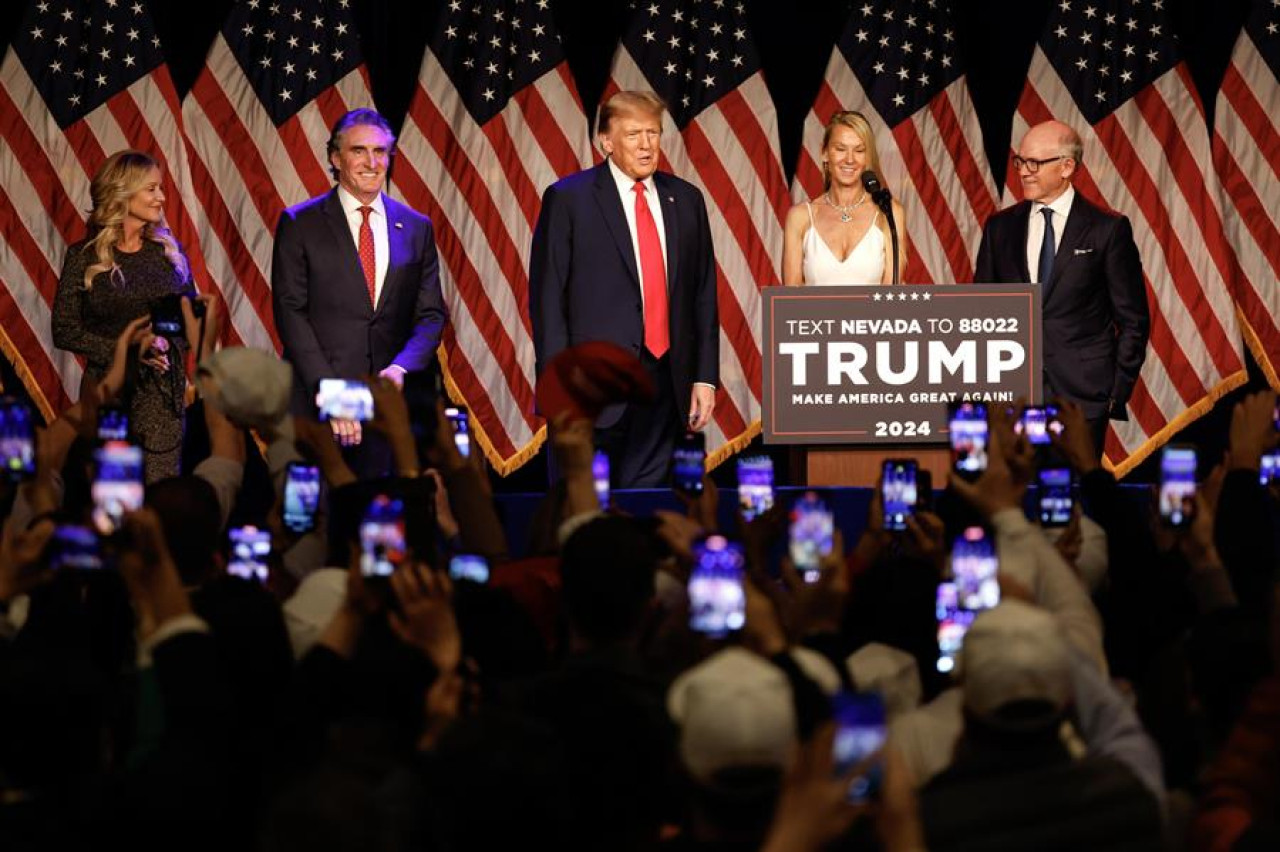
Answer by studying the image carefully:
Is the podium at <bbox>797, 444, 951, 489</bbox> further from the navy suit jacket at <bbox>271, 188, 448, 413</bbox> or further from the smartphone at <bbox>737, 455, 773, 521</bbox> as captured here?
the smartphone at <bbox>737, 455, 773, 521</bbox>

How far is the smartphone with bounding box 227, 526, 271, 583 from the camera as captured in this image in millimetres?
3299

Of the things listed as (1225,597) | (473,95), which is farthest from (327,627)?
(473,95)

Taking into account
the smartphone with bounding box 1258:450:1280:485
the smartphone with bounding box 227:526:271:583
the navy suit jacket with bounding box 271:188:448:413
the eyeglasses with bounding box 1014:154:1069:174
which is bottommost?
the smartphone with bounding box 227:526:271:583

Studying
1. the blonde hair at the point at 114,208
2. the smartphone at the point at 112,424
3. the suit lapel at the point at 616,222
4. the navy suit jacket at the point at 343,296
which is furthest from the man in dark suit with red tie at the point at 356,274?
the smartphone at the point at 112,424

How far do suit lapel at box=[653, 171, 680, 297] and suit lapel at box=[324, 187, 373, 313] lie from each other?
0.95 metres

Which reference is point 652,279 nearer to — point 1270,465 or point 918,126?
point 918,126

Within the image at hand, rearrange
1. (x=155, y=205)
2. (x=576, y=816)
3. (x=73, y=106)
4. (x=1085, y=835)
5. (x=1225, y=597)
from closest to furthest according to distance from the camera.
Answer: (x=576, y=816)
(x=1085, y=835)
(x=1225, y=597)
(x=155, y=205)
(x=73, y=106)

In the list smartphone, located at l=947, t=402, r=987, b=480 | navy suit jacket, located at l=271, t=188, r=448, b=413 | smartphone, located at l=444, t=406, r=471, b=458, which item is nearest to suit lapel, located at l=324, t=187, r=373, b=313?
navy suit jacket, located at l=271, t=188, r=448, b=413

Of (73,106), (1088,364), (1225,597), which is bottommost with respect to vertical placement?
(1225,597)

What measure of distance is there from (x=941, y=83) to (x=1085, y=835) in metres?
6.13

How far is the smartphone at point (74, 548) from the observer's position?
2793mm

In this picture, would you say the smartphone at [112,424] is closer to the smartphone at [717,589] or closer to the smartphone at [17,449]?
the smartphone at [17,449]

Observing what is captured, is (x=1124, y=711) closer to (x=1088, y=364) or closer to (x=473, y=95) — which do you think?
(x=1088, y=364)

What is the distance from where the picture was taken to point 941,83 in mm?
7965
